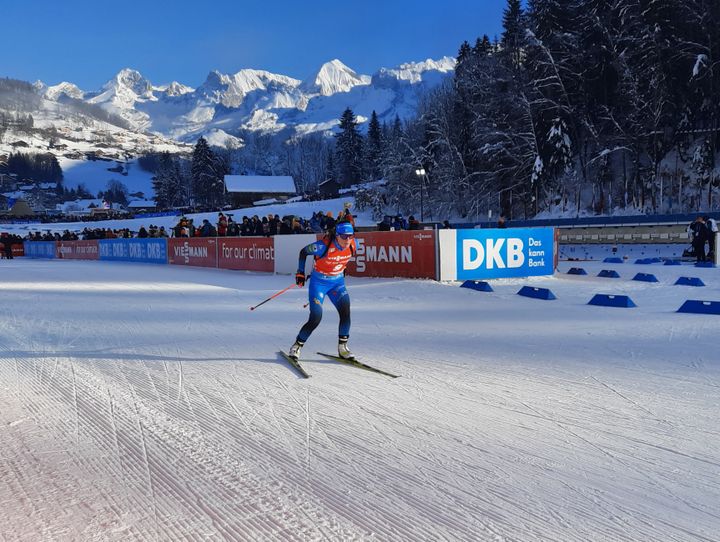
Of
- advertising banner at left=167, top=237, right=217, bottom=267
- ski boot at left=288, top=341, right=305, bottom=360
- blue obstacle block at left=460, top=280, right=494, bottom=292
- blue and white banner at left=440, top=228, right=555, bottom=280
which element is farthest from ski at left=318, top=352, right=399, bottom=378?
advertising banner at left=167, top=237, right=217, bottom=267

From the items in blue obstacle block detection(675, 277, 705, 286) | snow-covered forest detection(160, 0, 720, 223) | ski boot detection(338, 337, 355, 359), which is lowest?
ski boot detection(338, 337, 355, 359)

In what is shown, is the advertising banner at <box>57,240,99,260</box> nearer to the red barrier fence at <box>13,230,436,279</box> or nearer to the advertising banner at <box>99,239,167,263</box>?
the advertising banner at <box>99,239,167,263</box>

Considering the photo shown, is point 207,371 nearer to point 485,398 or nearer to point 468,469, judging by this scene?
point 485,398

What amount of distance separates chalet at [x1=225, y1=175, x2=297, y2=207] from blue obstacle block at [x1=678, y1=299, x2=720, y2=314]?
251 feet

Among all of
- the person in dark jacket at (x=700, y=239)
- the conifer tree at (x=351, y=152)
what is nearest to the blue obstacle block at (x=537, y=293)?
the person in dark jacket at (x=700, y=239)

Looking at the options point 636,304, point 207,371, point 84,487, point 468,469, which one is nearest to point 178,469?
point 84,487

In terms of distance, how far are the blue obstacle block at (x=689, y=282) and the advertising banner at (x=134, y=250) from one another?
821 inches

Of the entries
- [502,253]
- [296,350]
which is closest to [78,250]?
[502,253]

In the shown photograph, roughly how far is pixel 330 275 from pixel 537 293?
6.52m

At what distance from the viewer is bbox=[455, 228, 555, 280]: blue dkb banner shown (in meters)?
13.0

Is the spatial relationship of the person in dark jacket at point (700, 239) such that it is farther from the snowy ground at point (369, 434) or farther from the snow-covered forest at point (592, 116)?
the snow-covered forest at point (592, 116)

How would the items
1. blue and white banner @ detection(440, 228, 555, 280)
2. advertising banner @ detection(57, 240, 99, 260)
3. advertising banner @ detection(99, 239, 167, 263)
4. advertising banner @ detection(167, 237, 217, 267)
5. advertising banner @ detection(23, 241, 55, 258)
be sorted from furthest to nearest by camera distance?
1. advertising banner @ detection(23, 241, 55, 258)
2. advertising banner @ detection(57, 240, 99, 260)
3. advertising banner @ detection(99, 239, 167, 263)
4. advertising banner @ detection(167, 237, 217, 267)
5. blue and white banner @ detection(440, 228, 555, 280)

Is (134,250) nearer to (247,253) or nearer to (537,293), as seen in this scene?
(247,253)

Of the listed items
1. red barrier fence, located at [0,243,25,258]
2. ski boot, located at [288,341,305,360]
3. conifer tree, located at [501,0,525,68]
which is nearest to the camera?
ski boot, located at [288,341,305,360]
